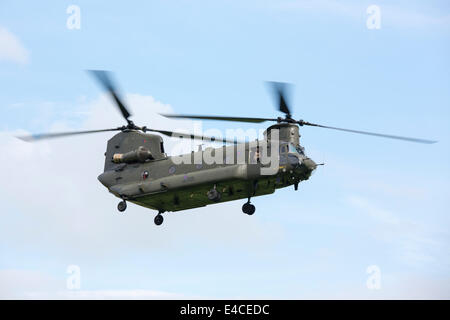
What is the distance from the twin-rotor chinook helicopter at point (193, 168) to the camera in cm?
4825

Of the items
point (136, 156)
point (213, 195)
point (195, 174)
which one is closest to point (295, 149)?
point (213, 195)

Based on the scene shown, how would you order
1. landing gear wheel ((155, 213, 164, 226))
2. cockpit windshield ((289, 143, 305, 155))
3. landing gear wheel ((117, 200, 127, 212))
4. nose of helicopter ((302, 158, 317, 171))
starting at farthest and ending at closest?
landing gear wheel ((155, 213, 164, 226))
landing gear wheel ((117, 200, 127, 212))
cockpit windshield ((289, 143, 305, 155))
nose of helicopter ((302, 158, 317, 171))

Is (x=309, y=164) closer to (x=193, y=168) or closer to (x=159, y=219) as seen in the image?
(x=193, y=168)

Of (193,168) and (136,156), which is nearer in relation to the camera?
(193,168)

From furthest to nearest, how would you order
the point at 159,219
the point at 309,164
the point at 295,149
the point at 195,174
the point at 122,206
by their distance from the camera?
the point at 159,219
the point at 122,206
the point at 195,174
the point at 295,149
the point at 309,164

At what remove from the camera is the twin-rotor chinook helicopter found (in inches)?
1900

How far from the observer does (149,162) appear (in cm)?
5319

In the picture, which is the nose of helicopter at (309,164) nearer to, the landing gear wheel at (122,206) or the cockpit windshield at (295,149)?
the cockpit windshield at (295,149)

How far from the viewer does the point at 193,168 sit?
5025 centimetres

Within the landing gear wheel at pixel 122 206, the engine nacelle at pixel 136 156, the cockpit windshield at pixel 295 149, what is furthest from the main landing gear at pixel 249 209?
the landing gear wheel at pixel 122 206

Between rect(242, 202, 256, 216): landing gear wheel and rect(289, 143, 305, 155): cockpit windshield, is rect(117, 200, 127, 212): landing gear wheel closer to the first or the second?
rect(242, 202, 256, 216): landing gear wheel

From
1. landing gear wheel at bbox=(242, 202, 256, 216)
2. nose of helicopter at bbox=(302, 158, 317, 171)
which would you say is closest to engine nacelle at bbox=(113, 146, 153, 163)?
landing gear wheel at bbox=(242, 202, 256, 216)
